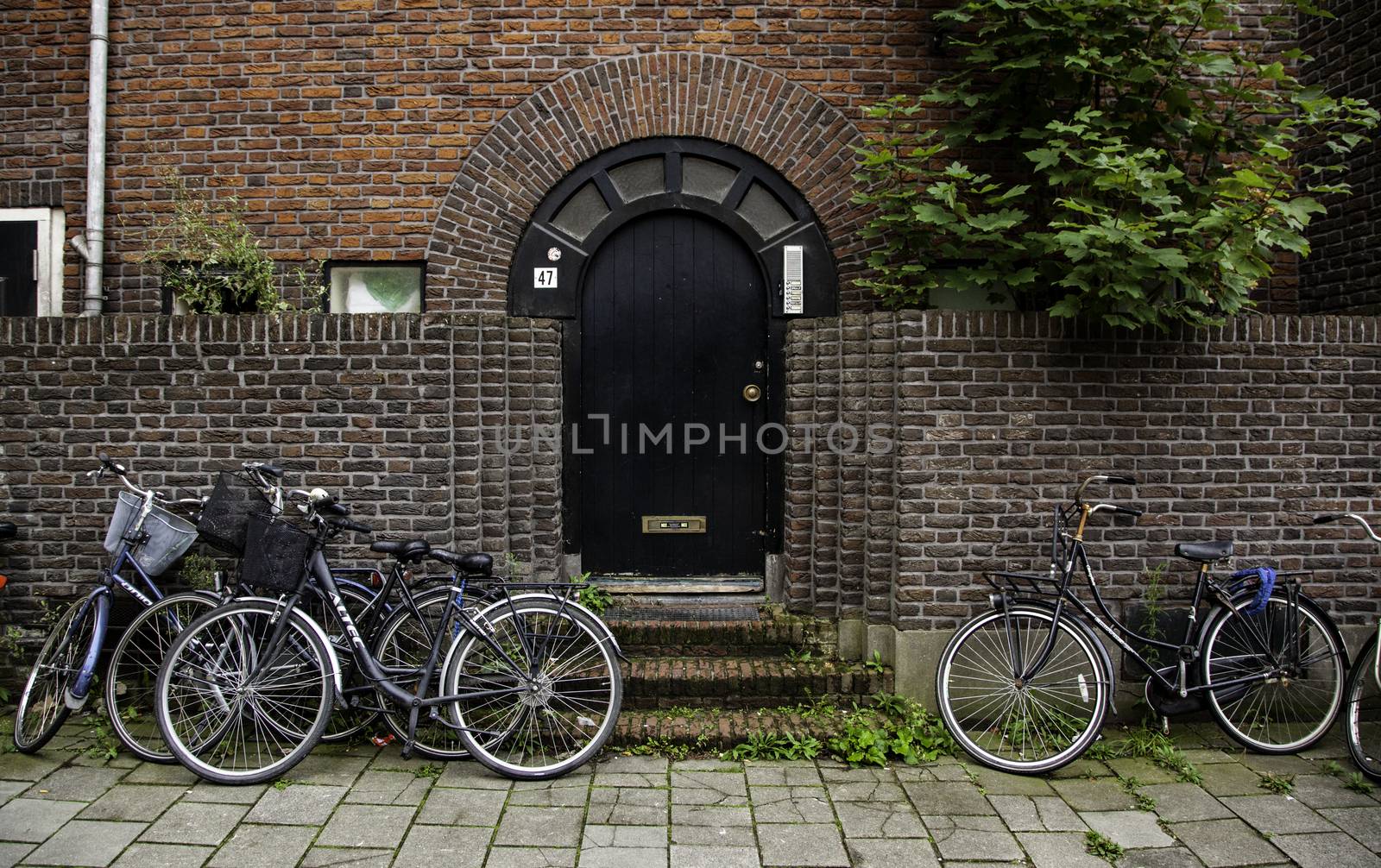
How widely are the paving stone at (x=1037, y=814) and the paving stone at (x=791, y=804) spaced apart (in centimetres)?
75

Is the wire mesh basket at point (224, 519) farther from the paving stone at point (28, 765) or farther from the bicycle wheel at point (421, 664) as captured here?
the paving stone at point (28, 765)

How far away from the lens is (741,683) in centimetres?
470

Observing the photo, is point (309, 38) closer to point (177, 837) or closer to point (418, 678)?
point (418, 678)

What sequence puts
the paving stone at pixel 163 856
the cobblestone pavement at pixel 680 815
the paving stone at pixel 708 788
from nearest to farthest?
the paving stone at pixel 163 856 < the cobblestone pavement at pixel 680 815 < the paving stone at pixel 708 788

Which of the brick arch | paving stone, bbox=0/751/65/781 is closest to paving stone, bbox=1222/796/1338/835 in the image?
the brick arch

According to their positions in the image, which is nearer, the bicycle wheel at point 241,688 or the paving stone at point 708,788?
the paving stone at point 708,788

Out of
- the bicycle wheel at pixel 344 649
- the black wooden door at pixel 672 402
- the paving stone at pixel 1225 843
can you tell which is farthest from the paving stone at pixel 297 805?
the paving stone at pixel 1225 843

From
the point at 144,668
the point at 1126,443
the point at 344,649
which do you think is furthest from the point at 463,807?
the point at 1126,443

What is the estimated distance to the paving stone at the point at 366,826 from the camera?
3.38m

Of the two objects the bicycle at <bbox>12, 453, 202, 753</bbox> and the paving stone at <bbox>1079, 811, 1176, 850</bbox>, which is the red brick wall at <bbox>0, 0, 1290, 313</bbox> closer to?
the bicycle at <bbox>12, 453, 202, 753</bbox>

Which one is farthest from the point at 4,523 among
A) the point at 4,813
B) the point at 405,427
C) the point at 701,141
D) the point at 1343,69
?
the point at 1343,69

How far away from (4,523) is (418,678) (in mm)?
2575

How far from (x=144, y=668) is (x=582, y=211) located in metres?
3.49

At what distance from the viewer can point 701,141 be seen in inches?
208
